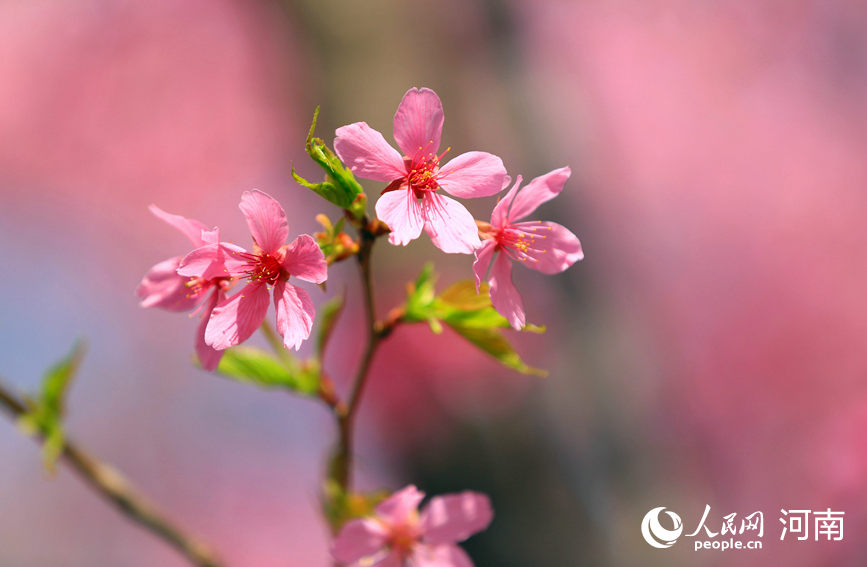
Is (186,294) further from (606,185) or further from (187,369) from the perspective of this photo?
(187,369)

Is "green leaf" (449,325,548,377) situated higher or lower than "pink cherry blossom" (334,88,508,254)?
lower

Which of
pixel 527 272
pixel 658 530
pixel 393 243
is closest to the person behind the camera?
pixel 393 243

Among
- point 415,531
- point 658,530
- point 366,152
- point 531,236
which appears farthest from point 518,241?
point 658,530

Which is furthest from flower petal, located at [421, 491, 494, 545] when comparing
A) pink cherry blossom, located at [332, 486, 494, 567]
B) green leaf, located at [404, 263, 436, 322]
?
green leaf, located at [404, 263, 436, 322]

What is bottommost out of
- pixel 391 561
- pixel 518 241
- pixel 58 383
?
pixel 391 561

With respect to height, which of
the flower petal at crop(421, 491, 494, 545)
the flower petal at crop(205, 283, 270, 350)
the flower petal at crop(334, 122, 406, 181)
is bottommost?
the flower petal at crop(421, 491, 494, 545)

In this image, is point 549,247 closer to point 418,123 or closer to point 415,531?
point 418,123

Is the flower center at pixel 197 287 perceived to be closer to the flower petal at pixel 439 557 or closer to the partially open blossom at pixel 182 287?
the partially open blossom at pixel 182 287

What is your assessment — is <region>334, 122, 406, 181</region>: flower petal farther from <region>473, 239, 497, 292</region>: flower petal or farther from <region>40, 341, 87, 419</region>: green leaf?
<region>40, 341, 87, 419</region>: green leaf

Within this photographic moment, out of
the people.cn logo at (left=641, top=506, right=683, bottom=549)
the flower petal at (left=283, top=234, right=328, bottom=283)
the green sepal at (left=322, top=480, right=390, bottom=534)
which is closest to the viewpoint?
the flower petal at (left=283, top=234, right=328, bottom=283)
